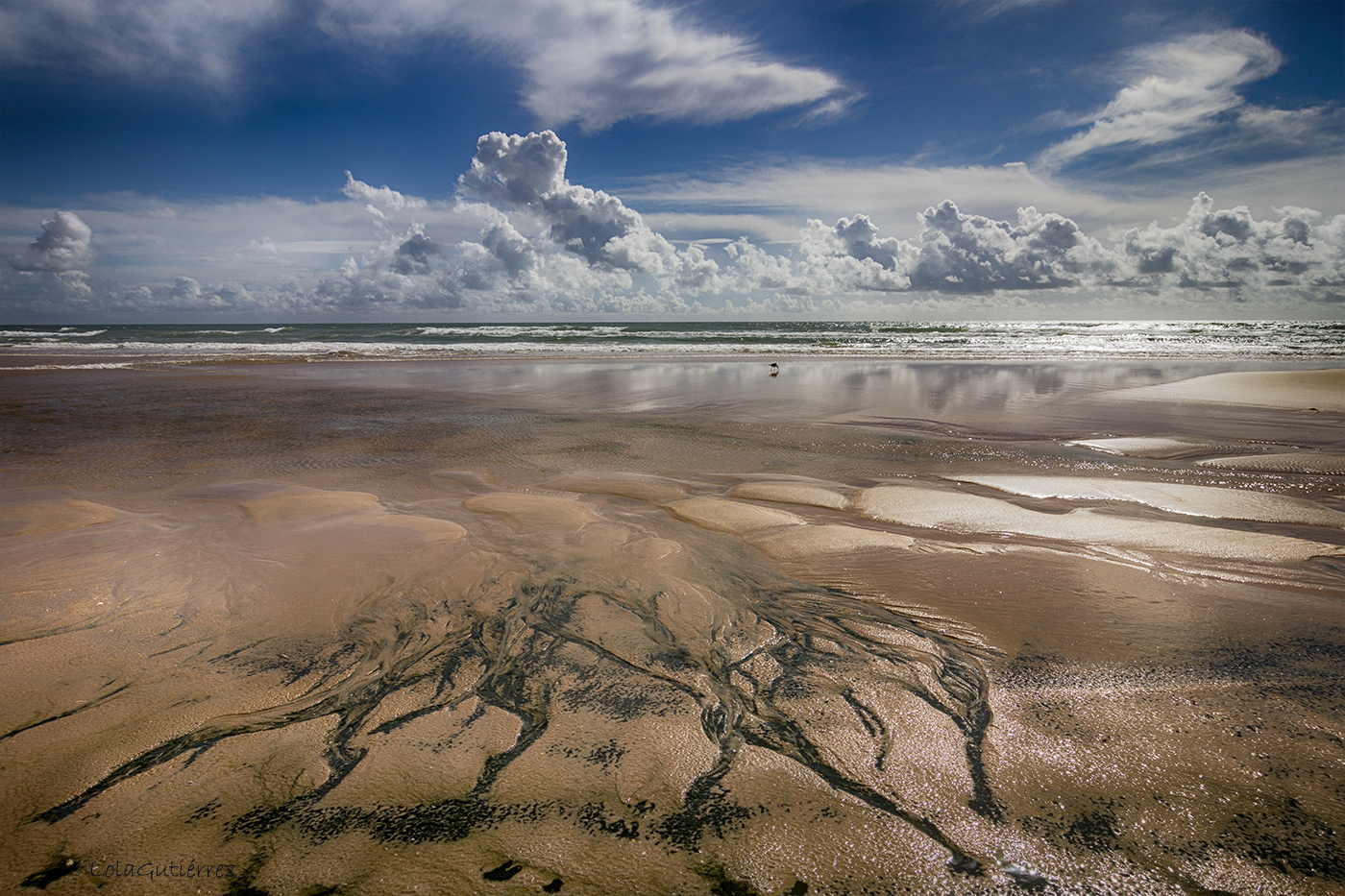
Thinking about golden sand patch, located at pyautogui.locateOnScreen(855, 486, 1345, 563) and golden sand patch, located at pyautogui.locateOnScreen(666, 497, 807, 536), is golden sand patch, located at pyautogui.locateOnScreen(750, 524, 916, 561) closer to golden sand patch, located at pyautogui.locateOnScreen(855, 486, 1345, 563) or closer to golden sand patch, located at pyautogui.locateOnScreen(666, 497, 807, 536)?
golden sand patch, located at pyautogui.locateOnScreen(666, 497, 807, 536)

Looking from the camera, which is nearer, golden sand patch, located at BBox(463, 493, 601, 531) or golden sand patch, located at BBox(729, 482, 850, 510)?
golden sand patch, located at BBox(463, 493, 601, 531)

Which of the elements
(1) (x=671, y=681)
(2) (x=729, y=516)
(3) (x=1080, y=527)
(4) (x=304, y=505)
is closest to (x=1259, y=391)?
(3) (x=1080, y=527)

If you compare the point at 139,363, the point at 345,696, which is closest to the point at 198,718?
the point at 345,696

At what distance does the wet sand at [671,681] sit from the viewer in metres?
1.93

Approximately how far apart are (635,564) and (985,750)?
252 cm

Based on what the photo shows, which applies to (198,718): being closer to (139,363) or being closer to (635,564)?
(635,564)

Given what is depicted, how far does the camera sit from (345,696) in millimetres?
2752

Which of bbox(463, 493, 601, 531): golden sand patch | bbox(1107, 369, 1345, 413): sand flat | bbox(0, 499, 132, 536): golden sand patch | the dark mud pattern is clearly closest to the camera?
the dark mud pattern

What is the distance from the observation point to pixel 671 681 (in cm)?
288

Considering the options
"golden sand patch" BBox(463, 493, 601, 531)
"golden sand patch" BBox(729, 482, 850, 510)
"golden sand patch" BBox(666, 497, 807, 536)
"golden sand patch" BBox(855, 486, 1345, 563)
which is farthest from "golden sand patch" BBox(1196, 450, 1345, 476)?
"golden sand patch" BBox(463, 493, 601, 531)

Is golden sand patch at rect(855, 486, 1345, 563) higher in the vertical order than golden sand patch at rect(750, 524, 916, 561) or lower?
lower

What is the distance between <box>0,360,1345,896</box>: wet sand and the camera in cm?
193

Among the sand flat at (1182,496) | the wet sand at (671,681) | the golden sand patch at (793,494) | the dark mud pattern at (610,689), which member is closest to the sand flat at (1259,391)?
the wet sand at (671,681)

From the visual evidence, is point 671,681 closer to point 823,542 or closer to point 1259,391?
point 823,542
